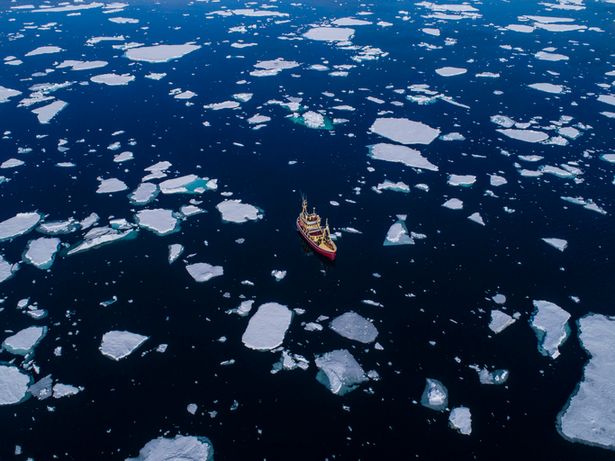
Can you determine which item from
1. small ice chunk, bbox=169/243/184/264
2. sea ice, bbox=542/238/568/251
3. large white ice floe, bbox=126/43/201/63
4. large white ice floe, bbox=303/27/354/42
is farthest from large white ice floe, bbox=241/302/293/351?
large white ice floe, bbox=303/27/354/42

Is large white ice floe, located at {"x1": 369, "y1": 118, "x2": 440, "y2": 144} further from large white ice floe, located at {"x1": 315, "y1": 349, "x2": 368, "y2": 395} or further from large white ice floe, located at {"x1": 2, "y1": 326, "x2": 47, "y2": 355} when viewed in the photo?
large white ice floe, located at {"x1": 2, "y1": 326, "x2": 47, "y2": 355}

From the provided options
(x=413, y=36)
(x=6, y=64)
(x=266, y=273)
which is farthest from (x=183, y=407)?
(x=413, y=36)

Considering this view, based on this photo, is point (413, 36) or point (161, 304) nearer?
point (161, 304)

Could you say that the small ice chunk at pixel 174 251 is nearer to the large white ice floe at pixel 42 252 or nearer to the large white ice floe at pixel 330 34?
the large white ice floe at pixel 42 252

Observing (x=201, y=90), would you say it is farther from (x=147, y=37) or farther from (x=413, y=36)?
(x=413, y=36)

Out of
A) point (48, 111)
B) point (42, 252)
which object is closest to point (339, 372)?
point (42, 252)

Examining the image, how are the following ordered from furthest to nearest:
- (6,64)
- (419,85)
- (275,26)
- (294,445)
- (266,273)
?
1. (275,26)
2. (6,64)
3. (419,85)
4. (266,273)
5. (294,445)
